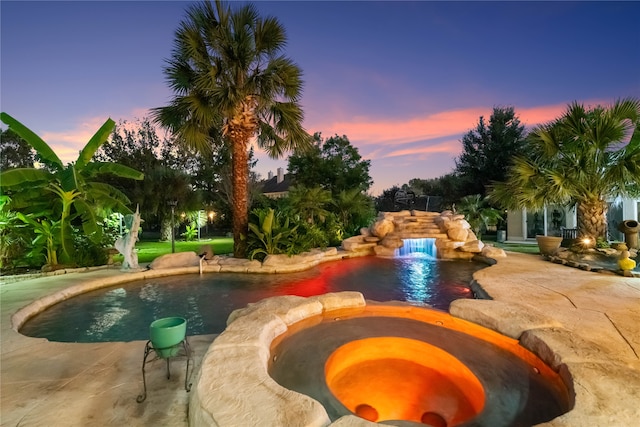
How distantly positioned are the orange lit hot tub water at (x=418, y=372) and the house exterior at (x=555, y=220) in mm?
11621

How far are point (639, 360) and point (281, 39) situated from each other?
1057 centimetres

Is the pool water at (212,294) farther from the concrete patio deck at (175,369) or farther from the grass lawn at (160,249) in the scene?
the grass lawn at (160,249)

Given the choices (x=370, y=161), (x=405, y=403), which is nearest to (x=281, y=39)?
(x=405, y=403)

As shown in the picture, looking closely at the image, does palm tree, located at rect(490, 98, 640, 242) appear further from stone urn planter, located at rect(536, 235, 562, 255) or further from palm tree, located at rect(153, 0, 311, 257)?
palm tree, located at rect(153, 0, 311, 257)

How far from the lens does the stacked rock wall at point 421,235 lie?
1088 cm

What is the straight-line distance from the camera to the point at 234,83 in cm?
898

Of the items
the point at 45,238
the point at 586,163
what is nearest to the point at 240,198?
the point at 45,238

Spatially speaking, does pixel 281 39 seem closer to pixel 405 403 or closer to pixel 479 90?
pixel 405 403

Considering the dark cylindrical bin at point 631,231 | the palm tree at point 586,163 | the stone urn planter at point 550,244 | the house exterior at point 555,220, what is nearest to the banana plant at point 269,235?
the palm tree at point 586,163

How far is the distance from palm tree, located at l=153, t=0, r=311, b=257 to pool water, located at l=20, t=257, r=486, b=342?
280 cm

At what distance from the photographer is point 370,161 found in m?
22.0

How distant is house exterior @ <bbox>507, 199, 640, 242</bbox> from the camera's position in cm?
1269

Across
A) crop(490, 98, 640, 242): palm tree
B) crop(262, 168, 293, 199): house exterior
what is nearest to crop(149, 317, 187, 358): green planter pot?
crop(490, 98, 640, 242): palm tree

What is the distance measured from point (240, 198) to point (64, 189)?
4633 mm
